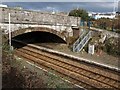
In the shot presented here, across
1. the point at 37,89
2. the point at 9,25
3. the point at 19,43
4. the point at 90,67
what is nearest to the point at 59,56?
the point at 90,67

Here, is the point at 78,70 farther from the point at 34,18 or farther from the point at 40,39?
the point at 40,39

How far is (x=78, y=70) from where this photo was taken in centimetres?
1536

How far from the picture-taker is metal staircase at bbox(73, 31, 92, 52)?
21.7 metres

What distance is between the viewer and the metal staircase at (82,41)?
71.3ft

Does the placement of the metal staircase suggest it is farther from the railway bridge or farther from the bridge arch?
the bridge arch

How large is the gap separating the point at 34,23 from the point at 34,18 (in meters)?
0.41

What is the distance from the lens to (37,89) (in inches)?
292

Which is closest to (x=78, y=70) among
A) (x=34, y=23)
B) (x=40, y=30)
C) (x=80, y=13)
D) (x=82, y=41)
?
(x=40, y=30)

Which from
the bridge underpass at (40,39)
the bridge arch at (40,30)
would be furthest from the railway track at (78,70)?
the bridge underpass at (40,39)

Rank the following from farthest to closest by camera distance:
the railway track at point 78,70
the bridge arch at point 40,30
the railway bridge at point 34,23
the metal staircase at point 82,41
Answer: the metal staircase at point 82,41, the bridge arch at point 40,30, the railway bridge at point 34,23, the railway track at point 78,70

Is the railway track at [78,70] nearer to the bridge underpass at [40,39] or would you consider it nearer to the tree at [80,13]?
the bridge underpass at [40,39]

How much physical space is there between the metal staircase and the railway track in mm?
2990

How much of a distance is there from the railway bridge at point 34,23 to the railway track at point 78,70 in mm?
2244

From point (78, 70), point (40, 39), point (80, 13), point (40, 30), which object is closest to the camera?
point (78, 70)
